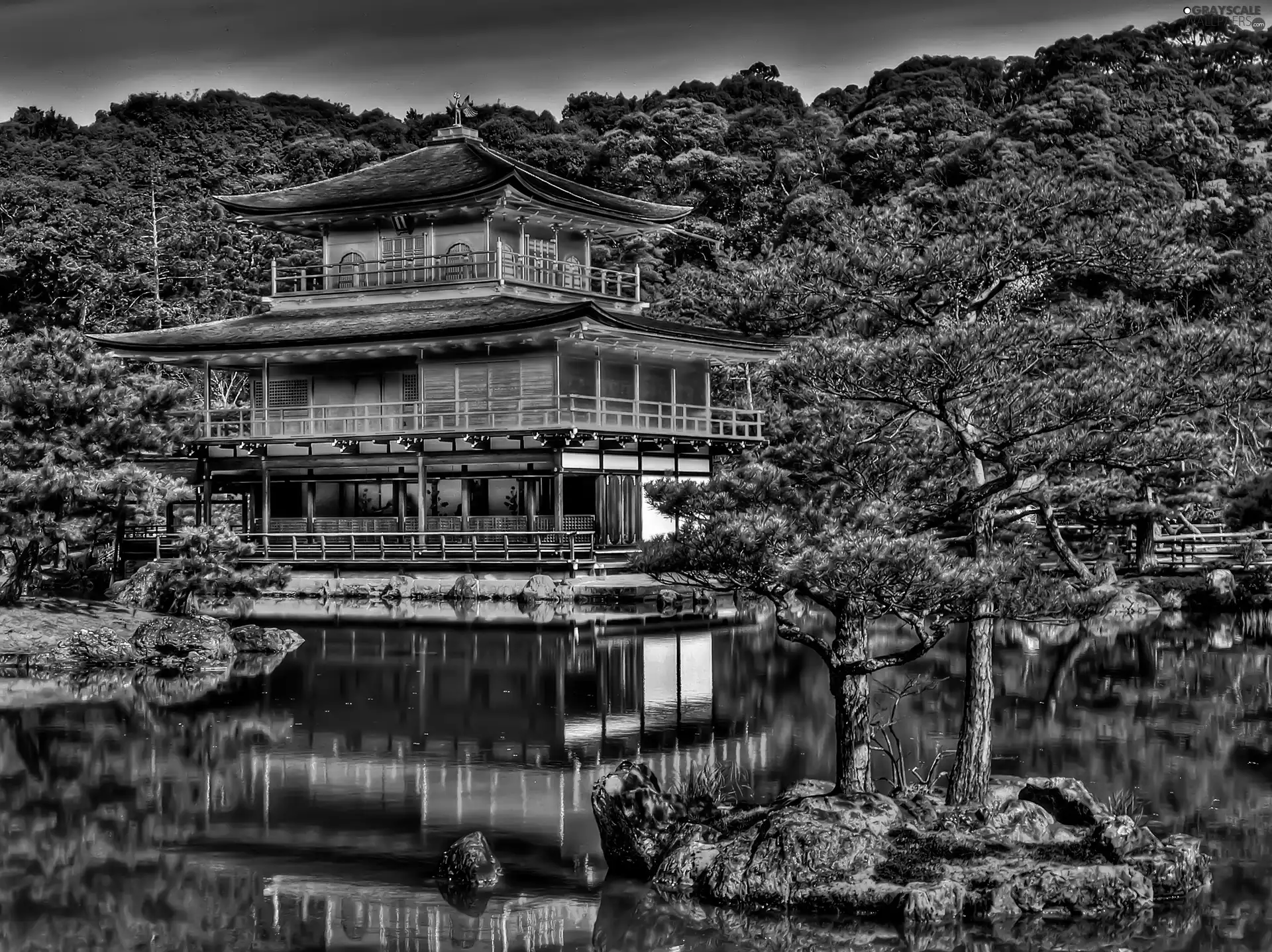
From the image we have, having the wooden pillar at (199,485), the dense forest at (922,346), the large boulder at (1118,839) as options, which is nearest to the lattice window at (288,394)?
the wooden pillar at (199,485)

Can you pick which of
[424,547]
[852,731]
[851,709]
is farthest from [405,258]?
[852,731]

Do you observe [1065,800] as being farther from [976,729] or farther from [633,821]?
[633,821]

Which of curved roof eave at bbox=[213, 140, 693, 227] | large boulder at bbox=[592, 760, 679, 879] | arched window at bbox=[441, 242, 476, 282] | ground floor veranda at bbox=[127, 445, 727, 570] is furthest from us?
arched window at bbox=[441, 242, 476, 282]

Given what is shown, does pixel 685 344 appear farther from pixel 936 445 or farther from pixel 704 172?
pixel 704 172

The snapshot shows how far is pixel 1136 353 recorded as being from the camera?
1177 cm

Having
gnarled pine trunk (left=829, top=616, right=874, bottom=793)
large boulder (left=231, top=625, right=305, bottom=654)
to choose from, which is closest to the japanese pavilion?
large boulder (left=231, top=625, right=305, bottom=654)

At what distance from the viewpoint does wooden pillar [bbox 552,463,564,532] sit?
37.0 metres

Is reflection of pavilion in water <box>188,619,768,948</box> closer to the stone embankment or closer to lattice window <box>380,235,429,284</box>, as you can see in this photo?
the stone embankment

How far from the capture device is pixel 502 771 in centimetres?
1611

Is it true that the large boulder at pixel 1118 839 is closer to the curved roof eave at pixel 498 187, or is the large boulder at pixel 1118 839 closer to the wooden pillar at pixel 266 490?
the curved roof eave at pixel 498 187

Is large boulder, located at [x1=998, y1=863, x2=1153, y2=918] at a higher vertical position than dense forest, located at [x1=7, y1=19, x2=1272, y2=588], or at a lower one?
lower

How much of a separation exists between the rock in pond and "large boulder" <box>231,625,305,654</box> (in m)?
14.6

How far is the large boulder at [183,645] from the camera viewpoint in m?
24.4

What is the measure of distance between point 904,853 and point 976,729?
1.32 metres
